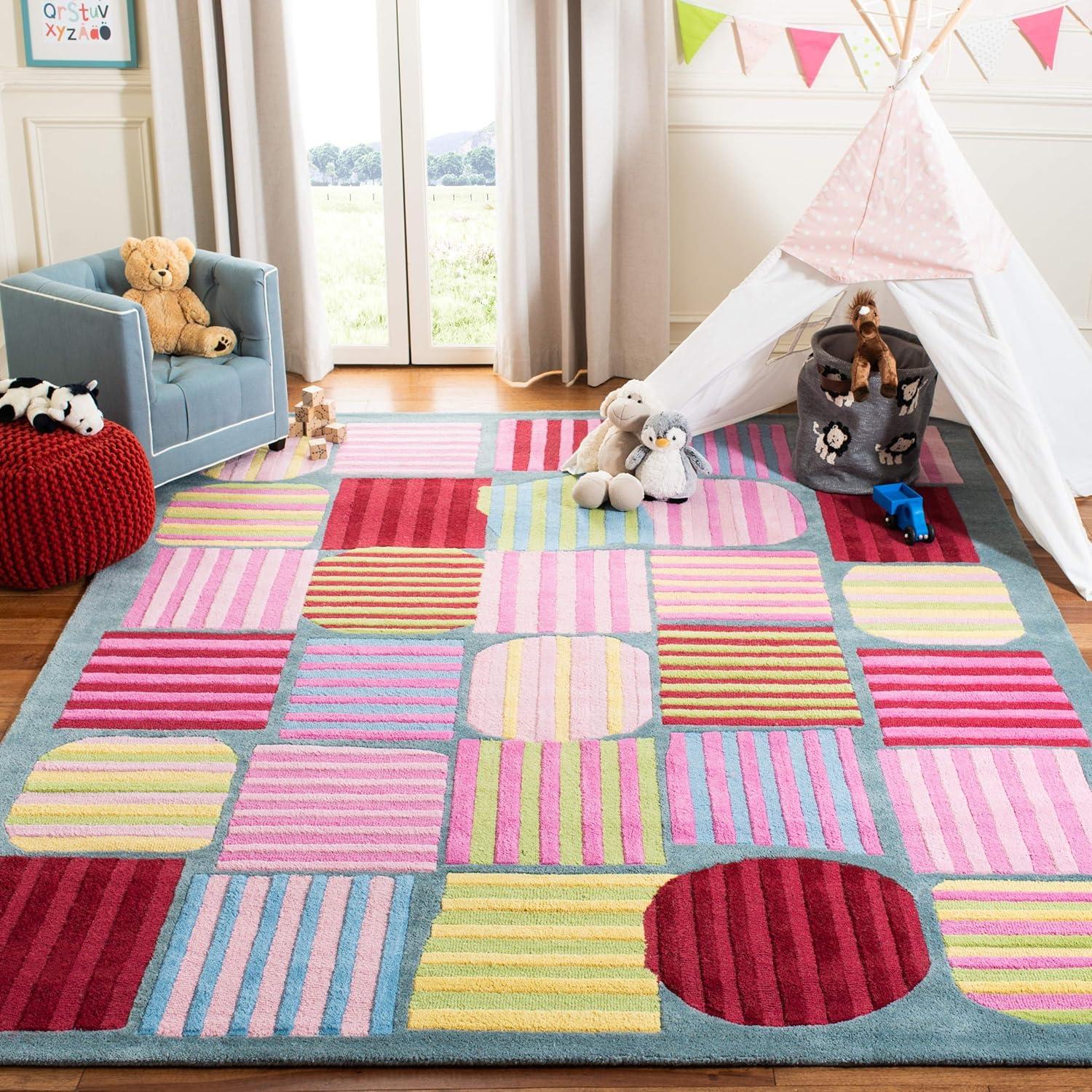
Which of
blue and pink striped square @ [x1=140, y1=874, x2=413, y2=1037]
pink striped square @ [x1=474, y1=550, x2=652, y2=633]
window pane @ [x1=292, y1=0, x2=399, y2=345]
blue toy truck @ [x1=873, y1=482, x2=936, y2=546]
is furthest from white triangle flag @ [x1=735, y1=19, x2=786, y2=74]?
blue and pink striped square @ [x1=140, y1=874, x2=413, y2=1037]

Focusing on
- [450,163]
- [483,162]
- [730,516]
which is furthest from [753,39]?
[730,516]

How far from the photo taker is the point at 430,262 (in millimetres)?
4770

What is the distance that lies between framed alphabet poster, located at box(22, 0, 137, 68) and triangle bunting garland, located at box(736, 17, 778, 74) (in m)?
1.99

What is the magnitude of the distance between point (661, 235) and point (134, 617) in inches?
88.6

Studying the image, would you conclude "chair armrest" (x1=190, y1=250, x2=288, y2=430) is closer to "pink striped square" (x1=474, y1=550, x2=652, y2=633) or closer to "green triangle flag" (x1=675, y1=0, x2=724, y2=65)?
"pink striped square" (x1=474, y1=550, x2=652, y2=633)

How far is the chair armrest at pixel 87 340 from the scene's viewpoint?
3521 mm

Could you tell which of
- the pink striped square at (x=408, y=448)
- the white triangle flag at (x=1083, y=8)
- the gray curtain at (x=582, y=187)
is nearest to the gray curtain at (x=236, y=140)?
the pink striped square at (x=408, y=448)

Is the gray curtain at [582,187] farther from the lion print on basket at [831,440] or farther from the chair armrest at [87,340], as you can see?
the chair armrest at [87,340]

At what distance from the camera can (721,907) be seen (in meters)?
2.26

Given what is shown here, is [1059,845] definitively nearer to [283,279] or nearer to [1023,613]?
[1023,613]

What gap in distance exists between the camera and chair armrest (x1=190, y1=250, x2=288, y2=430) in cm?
392

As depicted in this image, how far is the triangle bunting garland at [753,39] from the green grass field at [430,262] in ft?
3.26

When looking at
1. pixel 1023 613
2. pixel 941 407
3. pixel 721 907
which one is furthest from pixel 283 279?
pixel 721 907

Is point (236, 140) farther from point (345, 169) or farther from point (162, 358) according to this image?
point (162, 358)
